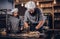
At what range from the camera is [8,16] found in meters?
2.83

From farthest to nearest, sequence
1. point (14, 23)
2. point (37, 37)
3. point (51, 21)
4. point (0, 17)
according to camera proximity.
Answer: point (51, 21)
point (0, 17)
point (14, 23)
point (37, 37)

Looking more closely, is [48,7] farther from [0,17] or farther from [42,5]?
[0,17]

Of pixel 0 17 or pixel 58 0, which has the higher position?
pixel 58 0

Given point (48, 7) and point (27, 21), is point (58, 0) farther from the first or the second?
point (27, 21)

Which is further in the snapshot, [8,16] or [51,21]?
[51,21]

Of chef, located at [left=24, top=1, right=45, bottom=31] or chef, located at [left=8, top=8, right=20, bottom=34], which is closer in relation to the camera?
chef, located at [left=8, top=8, right=20, bottom=34]

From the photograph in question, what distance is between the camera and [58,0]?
389 cm

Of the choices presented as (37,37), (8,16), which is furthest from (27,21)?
(37,37)

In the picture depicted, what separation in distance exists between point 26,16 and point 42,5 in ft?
3.24

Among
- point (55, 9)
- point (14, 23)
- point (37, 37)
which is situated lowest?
point (37, 37)

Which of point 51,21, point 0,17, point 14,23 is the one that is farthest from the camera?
point 51,21

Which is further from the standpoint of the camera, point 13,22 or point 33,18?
point 33,18

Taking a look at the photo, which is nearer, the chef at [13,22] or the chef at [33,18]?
the chef at [13,22]

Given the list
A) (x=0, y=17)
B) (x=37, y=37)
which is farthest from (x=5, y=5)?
(x=37, y=37)
